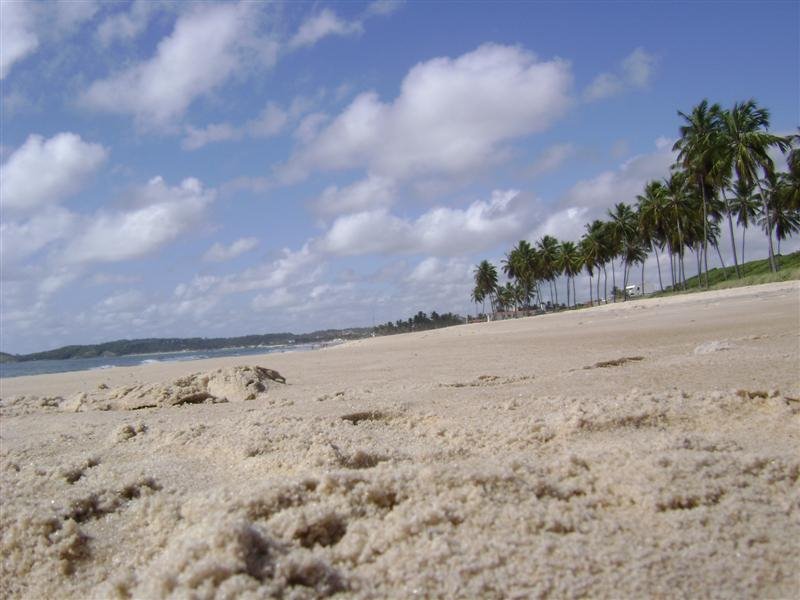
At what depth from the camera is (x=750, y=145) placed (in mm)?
35250

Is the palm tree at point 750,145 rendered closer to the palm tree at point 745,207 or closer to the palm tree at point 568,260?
the palm tree at point 745,207

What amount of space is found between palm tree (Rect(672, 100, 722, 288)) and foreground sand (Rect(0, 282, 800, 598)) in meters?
39.0

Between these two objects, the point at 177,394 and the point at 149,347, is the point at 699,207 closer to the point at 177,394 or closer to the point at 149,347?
the point at 177,394

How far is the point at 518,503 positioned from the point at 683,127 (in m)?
45.0

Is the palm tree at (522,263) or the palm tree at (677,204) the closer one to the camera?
the palm tree at (677,204)

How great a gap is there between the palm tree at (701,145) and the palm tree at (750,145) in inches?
37.4

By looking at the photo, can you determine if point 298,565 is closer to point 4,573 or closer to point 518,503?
point 518,503

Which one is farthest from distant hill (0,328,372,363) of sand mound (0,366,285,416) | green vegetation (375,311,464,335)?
sand mound (0,366,285,416)

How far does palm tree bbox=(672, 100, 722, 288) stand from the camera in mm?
37938

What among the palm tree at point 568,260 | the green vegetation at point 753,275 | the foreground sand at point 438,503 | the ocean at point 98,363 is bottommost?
the ocean at point 98,363

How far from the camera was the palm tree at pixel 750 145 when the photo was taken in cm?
3456

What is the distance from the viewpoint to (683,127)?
41344mm

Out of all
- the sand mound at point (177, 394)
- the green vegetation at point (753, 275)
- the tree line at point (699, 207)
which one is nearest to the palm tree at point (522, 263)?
the tree line at point (699, 207)

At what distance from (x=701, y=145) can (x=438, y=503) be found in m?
42.1
